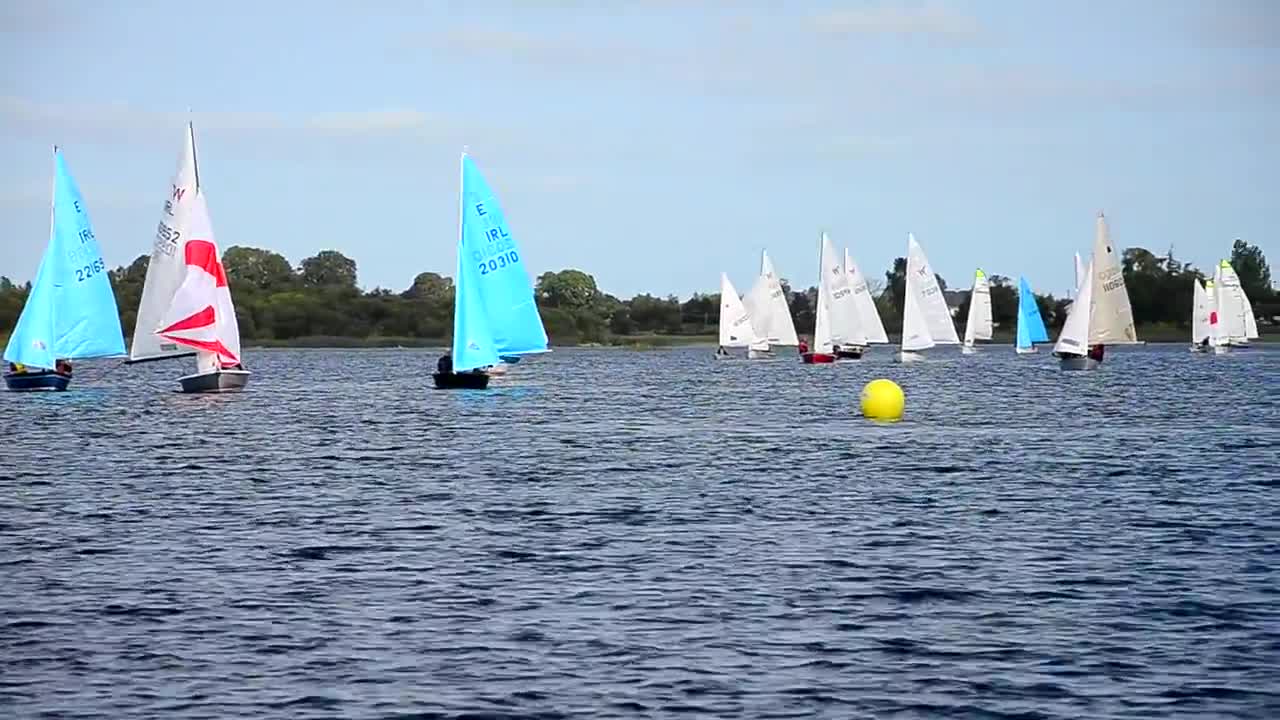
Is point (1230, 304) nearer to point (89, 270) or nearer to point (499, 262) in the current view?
point (499, 262)

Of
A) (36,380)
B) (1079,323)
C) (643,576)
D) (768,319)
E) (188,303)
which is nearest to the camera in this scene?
(643,576)

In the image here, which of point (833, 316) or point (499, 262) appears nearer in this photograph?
point (499, 262)

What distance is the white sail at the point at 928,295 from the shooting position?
4387 inches

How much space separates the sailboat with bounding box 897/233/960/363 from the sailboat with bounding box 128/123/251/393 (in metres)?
54.7

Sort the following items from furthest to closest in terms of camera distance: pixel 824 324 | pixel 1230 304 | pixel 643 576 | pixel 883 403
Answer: pixel 1230 304, pixel 824 324, pixel 883 403, pixel 643 576

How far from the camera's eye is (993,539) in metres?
24.9

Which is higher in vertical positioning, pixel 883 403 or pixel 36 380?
pixel 36 380

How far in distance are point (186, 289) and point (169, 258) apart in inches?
85.2

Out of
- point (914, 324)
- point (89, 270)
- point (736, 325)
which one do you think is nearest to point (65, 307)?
point (89, 270)

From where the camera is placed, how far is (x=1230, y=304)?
138 m

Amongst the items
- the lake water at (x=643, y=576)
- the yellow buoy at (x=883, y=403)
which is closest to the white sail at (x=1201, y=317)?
the yellow buoy at (x=883, y=403)

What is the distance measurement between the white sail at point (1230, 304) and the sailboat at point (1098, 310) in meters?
43.2

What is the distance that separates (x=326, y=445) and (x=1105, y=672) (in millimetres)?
30115

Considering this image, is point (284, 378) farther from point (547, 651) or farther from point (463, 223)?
point (547, 651)
